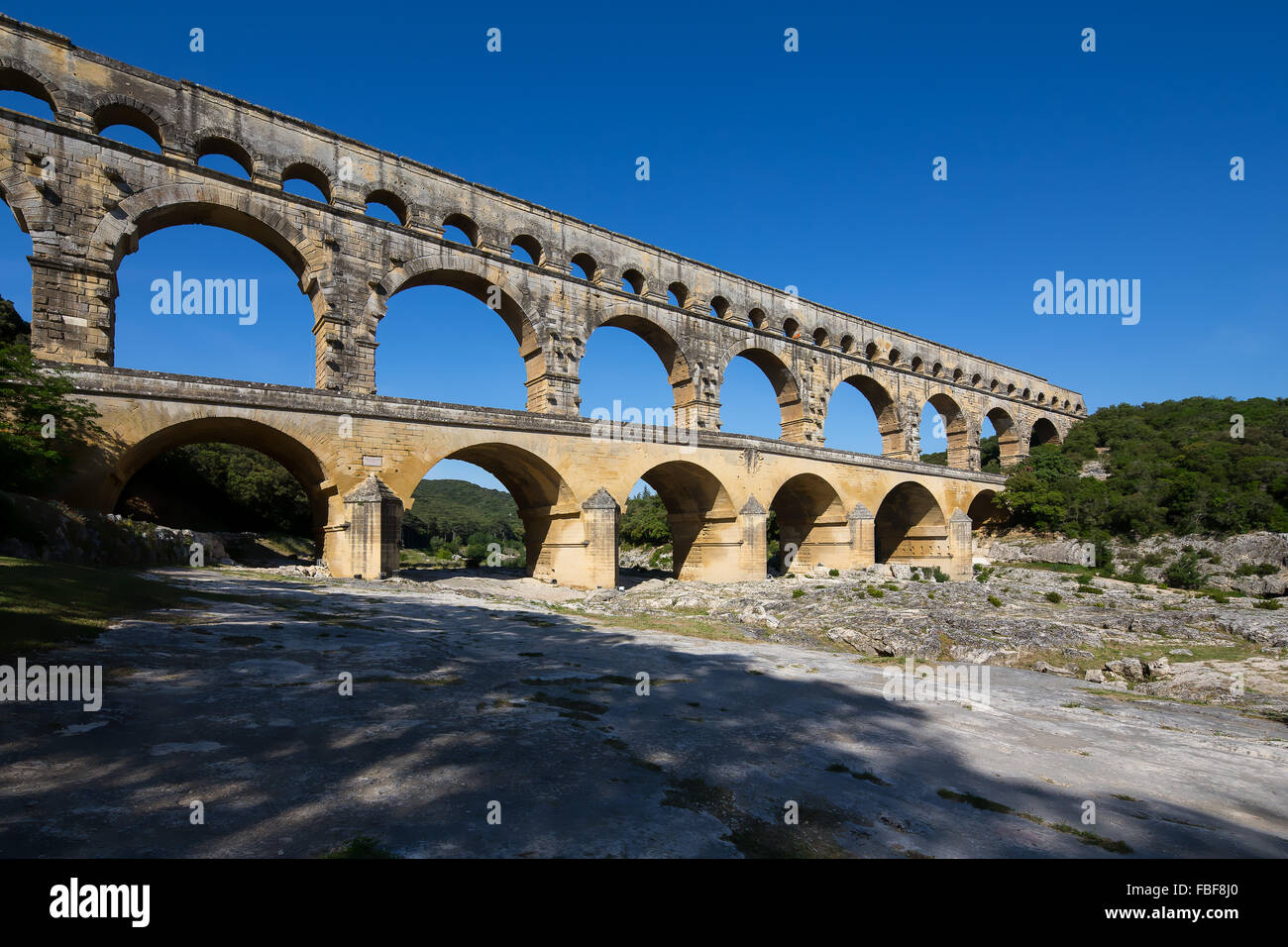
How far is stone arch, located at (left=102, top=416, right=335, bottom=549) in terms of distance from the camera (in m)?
14.8

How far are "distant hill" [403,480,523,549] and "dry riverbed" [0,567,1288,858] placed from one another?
32968 millimetres

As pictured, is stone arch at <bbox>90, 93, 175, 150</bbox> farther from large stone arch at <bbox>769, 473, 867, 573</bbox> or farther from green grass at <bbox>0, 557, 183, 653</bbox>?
large stone arch at <bbox>769, 473, 867, 573</bbox>

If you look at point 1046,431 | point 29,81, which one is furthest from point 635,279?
point 1046,431

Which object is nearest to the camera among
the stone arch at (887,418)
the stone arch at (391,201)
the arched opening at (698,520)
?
the stone arch at (391,201)

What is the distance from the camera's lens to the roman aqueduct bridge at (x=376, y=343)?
16.2m

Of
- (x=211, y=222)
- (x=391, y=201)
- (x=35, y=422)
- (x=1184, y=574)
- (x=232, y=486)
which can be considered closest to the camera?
(x=35, y=422)

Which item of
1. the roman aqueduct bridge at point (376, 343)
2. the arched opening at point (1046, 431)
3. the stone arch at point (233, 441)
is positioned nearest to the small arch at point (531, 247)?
the roman aqueduct bridge at point (376, 343)

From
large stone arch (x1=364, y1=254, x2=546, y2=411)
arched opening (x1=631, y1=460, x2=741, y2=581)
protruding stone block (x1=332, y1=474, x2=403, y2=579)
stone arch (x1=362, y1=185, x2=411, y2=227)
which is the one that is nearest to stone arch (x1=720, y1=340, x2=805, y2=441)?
arched opening (x1=631, y1=460, x2=741, y2=581)

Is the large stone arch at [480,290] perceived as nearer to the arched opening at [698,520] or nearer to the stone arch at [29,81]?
the arched opening at [698,520]

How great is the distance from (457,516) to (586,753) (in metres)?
69.6

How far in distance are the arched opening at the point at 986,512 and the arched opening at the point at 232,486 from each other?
36.4 metres

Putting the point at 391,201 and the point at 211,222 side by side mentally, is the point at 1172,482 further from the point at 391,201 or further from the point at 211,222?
the point at 211,222

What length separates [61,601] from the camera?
21.4ft

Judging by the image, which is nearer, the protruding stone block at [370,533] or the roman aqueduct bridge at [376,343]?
the roman aqueduct bridge at [376,343]
